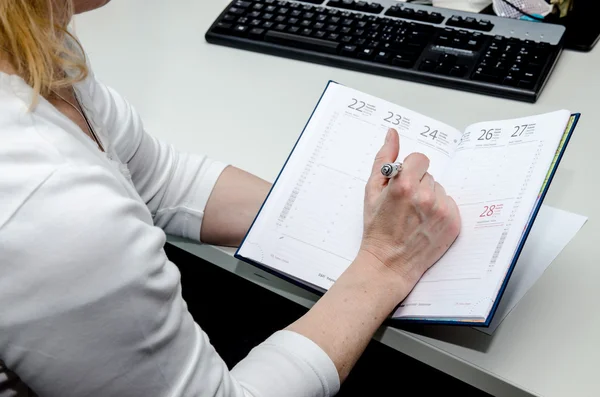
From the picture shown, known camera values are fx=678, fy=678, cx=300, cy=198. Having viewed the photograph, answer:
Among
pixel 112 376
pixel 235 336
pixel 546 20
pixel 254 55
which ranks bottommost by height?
pixel 235 336

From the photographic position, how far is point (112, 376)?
0.52 metres

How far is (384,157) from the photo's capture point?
703mm

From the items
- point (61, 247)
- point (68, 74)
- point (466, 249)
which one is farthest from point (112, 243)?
point (466, 249)

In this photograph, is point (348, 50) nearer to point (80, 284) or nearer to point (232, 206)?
point (232, 206)

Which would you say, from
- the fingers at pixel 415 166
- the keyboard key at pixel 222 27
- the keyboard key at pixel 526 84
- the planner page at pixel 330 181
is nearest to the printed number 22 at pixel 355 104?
the planner page at pixel 330 181

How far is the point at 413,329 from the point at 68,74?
1.30 feet

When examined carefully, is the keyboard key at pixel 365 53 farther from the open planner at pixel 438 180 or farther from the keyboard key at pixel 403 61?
the open planner at pixel 438 180

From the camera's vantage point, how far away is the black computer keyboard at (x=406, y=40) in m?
0.84

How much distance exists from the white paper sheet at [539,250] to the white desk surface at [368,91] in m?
0.01

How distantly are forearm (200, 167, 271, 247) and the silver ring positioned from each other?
0.53ft

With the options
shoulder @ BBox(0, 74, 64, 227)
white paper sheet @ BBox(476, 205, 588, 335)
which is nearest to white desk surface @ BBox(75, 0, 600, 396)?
white paper sheet @ BBox(476, 205, 588, 335)

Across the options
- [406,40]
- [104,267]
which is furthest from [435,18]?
[104,267]

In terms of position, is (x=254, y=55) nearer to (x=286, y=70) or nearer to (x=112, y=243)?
(x=286, y=70)

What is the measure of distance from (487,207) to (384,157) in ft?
0.39
